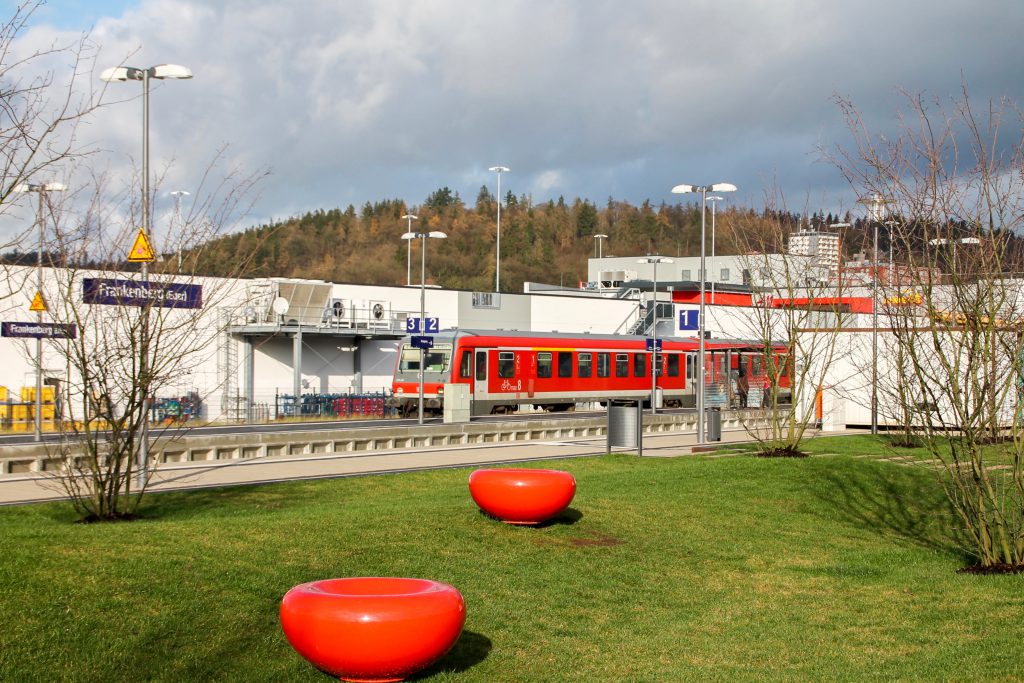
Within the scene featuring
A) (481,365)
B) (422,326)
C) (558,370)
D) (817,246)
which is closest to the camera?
(817,246)

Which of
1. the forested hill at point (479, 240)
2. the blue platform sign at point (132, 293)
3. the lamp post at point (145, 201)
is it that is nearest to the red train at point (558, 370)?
the lamp post at point (145, 201)

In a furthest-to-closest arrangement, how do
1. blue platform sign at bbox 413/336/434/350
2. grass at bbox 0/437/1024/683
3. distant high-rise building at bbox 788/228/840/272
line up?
blue platform sign at bbox 413/336/434/350, distant high-rise building at bbox 788/228/840/272, grass at bbox 0/437/1024/683

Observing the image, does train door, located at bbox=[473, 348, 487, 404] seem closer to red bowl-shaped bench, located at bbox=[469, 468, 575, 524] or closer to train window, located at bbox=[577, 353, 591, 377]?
train window, located at bbox=[577, 353, 591, 377]

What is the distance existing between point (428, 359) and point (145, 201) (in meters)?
26.1

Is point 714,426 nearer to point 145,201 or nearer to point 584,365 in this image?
point 584,365

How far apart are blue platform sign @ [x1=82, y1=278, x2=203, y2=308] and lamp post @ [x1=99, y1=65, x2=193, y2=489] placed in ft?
0.49

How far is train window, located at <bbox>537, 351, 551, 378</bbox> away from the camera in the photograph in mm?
44091

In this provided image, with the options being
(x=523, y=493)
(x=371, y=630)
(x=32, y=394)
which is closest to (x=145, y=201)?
(x=523, y=493)

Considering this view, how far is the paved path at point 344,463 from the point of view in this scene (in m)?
19.9

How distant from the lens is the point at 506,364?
4284 cm

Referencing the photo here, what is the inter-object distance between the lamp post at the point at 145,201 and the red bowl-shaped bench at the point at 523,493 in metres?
4.64

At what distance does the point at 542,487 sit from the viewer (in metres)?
13.2

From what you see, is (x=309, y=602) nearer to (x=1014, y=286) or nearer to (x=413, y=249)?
(x=1014, y=286)

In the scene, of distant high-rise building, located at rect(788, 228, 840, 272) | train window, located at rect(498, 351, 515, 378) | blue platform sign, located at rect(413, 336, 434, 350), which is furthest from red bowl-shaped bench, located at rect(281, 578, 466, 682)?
train window, located at rect(498, 351, 515, 378)
